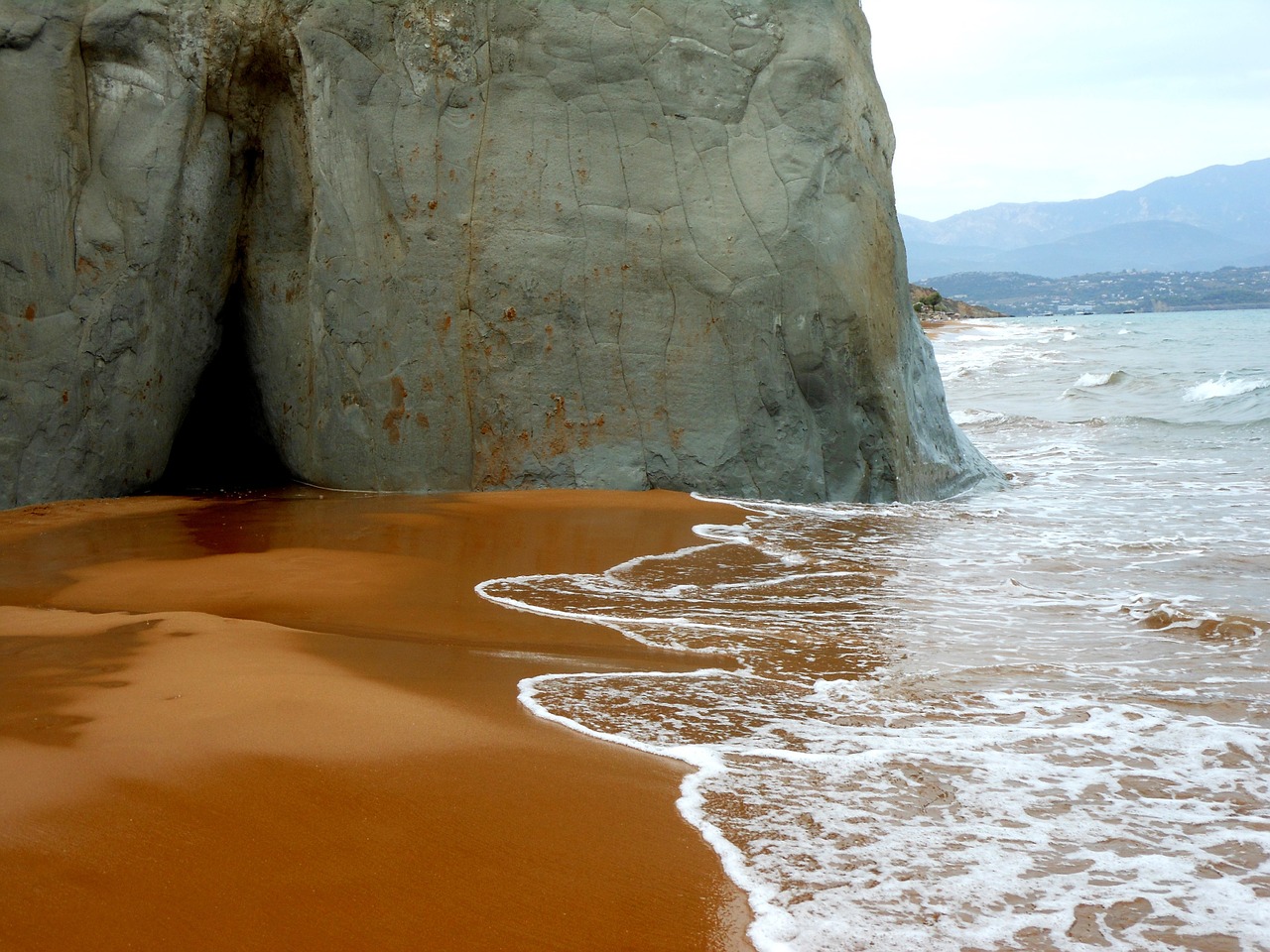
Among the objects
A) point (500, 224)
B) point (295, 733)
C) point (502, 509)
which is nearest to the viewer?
point (295, 733)

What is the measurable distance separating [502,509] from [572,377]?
1030mm

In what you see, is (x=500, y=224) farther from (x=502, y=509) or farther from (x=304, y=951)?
(x=304, y=951)

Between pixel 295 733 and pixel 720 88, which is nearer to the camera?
pixel 295 733

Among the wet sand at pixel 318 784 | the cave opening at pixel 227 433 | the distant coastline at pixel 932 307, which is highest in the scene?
the distant coastline at pixel 932 307

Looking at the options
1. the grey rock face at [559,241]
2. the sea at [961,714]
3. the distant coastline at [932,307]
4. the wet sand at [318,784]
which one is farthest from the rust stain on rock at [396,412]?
the distant coastline at [932,307]

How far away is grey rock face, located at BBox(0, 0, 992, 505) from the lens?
677cm

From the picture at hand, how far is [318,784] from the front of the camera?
7.50 ft

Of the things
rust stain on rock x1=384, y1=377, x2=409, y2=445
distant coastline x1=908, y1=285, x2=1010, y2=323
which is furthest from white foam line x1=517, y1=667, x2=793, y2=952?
distant coastline x1=908, y1=285, x2=1010, y2=323

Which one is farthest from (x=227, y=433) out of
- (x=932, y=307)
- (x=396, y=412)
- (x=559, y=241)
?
(x=932, y=307)

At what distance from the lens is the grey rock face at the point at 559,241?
677 cm

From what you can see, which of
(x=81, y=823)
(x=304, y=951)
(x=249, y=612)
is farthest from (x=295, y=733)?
(x=249, y=612)

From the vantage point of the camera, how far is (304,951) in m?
1.73

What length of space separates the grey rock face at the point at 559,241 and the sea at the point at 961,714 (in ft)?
2.44

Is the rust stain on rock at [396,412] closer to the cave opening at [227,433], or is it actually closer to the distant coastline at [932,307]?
the cave opening at [227,433]
